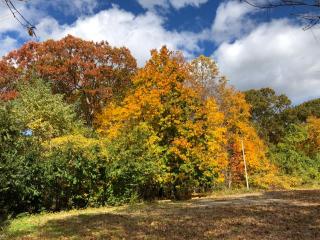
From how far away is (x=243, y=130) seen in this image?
1298 inches

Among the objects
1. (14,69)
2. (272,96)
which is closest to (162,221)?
(14,69)

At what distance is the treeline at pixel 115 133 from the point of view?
18875 millimetres

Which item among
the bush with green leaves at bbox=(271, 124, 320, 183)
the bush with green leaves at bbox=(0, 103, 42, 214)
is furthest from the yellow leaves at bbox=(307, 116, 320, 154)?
the bush with green leaves at bbox=(0, 103, 42, 214)

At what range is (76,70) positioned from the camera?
1368 inches

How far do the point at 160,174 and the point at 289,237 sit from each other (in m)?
14.2

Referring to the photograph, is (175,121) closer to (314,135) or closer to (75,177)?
(75,177)

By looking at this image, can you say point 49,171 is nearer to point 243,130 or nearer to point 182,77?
point 182,77

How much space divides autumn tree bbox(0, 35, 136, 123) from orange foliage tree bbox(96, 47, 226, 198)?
33.5 ft

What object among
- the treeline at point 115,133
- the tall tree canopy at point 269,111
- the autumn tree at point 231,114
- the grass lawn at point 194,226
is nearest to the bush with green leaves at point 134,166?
the treeline at point 115,133

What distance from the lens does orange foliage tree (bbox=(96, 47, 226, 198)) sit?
77.6 ft

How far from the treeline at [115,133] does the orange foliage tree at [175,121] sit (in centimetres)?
6

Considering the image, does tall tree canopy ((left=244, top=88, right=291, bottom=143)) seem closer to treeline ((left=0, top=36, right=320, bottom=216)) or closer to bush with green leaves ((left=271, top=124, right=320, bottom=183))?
bush with green leaves ((left=271, top=124, right=320, bottom=183))

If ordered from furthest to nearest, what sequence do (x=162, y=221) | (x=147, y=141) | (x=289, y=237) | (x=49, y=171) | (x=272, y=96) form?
1. (x=272, y=96)
2. (x=147, y=141)
3. (x=49, y=171)
4. (x=162, y=221)
5. (x=289, y=237)

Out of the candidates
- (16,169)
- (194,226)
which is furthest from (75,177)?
(194,226)
